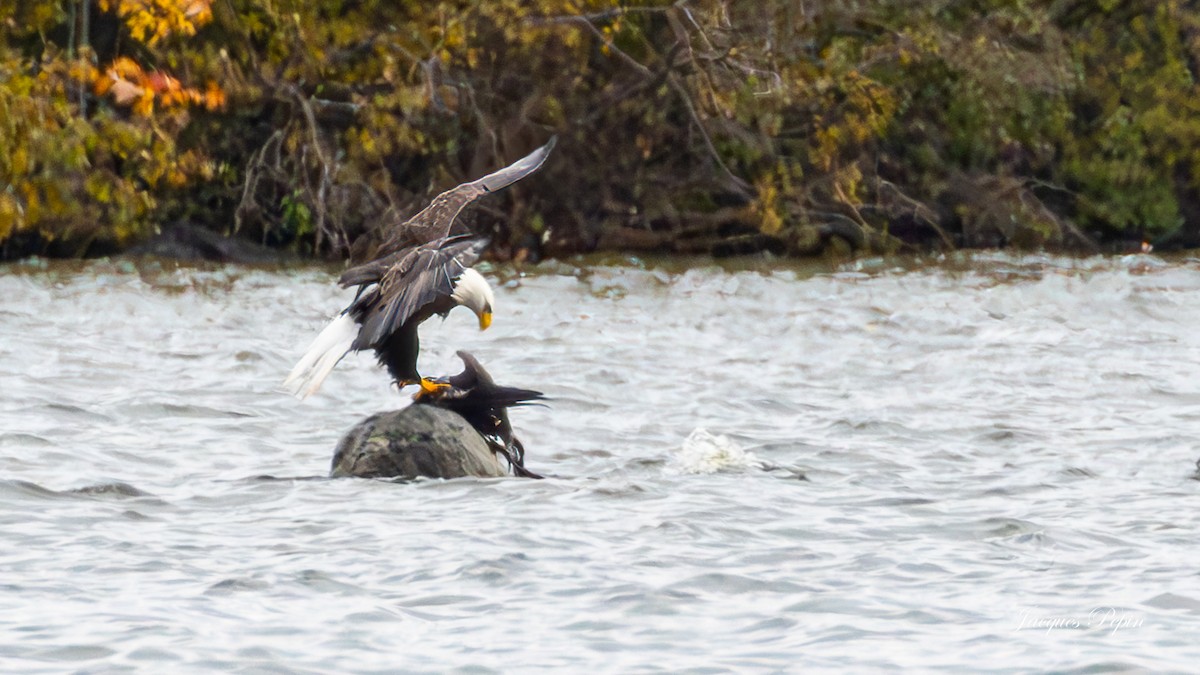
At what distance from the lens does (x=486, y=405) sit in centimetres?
786

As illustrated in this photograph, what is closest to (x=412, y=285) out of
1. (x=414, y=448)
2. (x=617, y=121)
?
(x=414, y=448)

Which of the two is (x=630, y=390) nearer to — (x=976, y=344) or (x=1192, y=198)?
(x=976, y=344)

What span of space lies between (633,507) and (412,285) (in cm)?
113

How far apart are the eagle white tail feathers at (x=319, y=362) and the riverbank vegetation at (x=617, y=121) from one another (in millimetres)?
10807

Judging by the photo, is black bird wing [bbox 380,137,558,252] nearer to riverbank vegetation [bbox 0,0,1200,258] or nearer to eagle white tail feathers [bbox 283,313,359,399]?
eagle white tail feathers [bbox 283,313,359,399]

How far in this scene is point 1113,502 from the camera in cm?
728

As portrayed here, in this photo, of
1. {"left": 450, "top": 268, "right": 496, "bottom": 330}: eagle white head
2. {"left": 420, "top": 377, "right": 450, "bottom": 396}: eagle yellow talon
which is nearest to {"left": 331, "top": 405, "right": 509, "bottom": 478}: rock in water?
{"left": 420, "top": 377, "right": 450, "bottom": 396}: eagle yellow talon

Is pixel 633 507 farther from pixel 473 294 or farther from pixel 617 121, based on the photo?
pixel 617 121

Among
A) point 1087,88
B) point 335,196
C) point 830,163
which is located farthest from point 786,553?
point 1087,88

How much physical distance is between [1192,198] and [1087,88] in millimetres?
1808

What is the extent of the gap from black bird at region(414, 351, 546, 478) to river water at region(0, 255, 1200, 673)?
0.79 feet

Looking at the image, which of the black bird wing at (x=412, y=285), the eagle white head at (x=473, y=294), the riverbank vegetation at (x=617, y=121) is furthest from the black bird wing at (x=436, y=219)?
the riverbank vegetation at (x=617, y=121)

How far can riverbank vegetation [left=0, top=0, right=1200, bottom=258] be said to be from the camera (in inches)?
772

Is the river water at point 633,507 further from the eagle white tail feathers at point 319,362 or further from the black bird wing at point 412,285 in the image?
the black bird wing at point 412,285
